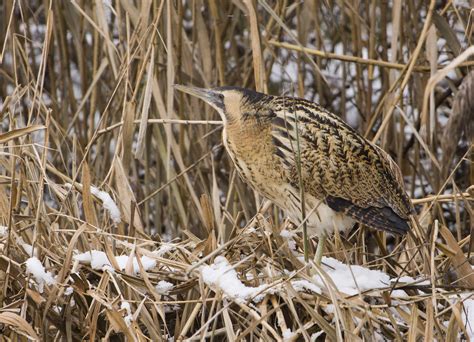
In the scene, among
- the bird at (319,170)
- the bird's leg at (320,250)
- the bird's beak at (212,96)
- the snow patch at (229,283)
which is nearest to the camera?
the snow patch at (229,283)

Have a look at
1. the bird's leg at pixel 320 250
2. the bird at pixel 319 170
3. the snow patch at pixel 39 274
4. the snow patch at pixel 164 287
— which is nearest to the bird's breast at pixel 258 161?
the bird at pixel 319 170

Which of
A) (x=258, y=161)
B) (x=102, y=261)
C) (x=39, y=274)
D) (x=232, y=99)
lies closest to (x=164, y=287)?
(x=102, y=261)

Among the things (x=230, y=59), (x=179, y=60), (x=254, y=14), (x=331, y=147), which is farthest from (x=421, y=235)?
(x=230, y=59)

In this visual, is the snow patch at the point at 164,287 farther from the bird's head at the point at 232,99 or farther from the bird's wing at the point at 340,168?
the bird's head at the point at 232,99

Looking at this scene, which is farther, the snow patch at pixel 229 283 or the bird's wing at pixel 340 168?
the bird's wing at pixel 340 168

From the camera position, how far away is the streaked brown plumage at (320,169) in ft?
7.89

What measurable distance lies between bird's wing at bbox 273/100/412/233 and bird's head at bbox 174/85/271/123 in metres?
0.10

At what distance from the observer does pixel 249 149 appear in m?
2.48

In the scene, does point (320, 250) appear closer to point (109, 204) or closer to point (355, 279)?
point (355, 279)

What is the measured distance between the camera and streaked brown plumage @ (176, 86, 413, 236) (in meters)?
2.40

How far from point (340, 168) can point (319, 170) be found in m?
0.05

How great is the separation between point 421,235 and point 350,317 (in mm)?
461

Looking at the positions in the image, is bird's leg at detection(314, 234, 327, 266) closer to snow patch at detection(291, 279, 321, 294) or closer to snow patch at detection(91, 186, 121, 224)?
snow patch at detection(291, 279, 321, 294)

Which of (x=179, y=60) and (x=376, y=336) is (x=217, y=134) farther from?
(x=376, y=336)
